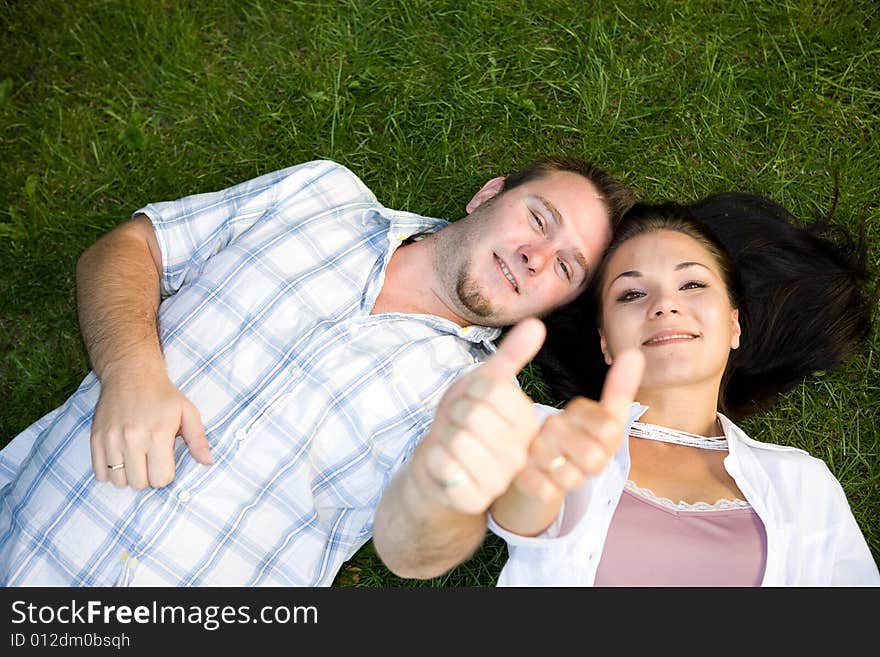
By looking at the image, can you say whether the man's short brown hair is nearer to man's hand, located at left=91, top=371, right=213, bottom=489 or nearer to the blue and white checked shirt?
the blue and white checked shirt

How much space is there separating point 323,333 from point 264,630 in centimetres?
111

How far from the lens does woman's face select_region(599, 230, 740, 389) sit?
295 centimetres

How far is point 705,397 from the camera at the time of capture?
318cm

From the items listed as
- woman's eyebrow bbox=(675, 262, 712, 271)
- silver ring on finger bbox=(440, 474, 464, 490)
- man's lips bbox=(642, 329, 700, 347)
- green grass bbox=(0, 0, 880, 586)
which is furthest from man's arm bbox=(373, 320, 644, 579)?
green grass bbox=(0, 0, 880, 586)

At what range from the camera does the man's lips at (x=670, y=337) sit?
116 inches

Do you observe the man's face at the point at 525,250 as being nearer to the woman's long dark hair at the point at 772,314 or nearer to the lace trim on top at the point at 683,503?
the woman's long dark hair at the point at 772,314

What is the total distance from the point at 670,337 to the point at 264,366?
1.60m

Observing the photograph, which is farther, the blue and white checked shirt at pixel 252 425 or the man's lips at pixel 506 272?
the man's lips at pixel 506 272

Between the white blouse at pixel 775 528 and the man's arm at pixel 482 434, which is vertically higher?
the man's arm at pixel 482 434

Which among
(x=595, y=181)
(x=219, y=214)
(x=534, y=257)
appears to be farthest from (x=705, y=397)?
(x=219, y=214)

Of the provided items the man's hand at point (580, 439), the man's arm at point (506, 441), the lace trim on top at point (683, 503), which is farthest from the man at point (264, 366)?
the man's hand at point (580, 439)

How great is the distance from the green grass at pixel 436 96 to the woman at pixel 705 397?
1.80ft

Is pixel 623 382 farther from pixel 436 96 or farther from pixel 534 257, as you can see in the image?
pixel 436 96

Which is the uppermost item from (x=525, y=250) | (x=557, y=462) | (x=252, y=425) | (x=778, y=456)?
(x=557, y=462)
